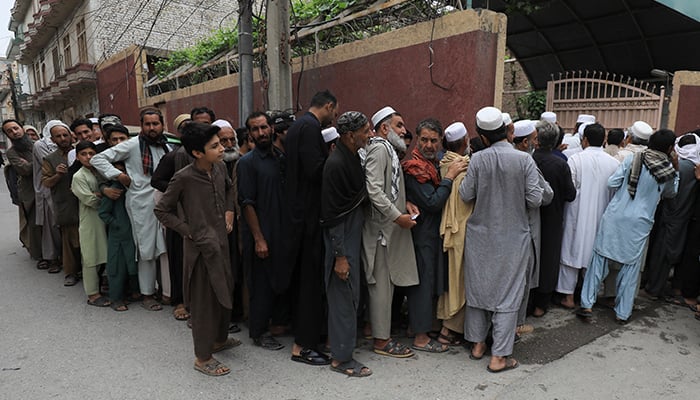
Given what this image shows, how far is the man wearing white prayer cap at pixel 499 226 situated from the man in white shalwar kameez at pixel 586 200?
1.08 m

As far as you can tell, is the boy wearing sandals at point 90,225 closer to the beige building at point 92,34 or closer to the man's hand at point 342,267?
the man's hand at point 342,267

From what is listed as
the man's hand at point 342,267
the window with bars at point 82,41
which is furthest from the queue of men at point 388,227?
the window with bars at point 82,41

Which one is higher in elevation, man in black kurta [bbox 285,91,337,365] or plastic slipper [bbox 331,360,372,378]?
man in black kurta [bbox 285,91,337,365]

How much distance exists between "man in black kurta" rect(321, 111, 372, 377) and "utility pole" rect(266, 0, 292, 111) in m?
2.57

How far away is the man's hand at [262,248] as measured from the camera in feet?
10.7

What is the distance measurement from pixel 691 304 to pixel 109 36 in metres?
18.1

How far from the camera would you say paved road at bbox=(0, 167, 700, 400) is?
2.79m

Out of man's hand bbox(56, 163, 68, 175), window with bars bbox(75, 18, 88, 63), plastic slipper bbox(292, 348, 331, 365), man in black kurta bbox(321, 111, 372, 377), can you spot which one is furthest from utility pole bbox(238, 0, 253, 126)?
window with bars bbox(75, 18, 88, 63)

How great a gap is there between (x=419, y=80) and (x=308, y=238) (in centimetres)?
262

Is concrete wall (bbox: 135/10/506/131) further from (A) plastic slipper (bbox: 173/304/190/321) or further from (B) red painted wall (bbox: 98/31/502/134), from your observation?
(A) plastic slipper (bbox: 173/304/190/321)

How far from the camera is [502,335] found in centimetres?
301

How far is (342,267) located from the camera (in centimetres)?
291

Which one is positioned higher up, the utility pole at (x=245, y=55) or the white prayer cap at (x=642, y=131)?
the utility pole at (x=245, y=55)

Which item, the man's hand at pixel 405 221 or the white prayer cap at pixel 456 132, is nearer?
the man's hand at pixel 405 221
